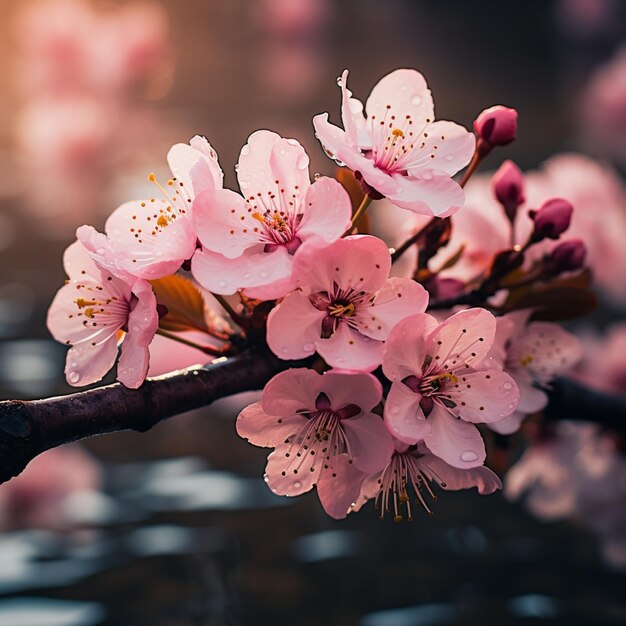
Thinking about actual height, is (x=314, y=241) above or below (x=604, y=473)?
above

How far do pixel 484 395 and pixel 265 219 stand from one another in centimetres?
15

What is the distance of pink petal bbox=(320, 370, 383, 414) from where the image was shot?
535 mm

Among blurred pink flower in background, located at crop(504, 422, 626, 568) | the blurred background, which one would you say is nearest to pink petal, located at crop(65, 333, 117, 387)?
the blurred background

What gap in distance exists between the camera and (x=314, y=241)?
52 centimetres

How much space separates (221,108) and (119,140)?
0.81m

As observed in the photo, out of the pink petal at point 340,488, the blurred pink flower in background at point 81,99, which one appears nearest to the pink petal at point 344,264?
the pink petal at point 340,488

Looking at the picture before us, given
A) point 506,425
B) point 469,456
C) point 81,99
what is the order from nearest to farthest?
point 469,456 < point 506,425 < point 81,99

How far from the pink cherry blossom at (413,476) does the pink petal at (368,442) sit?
2 cm

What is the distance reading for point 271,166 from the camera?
22.2 inches

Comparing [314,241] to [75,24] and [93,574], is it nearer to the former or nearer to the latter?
[93,574]

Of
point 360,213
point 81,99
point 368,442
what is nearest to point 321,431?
point 368,442

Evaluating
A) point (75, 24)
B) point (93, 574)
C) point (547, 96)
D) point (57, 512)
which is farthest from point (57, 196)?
point (547, 96)

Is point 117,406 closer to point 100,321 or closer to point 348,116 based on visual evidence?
point 100,321

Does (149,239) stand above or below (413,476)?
above
